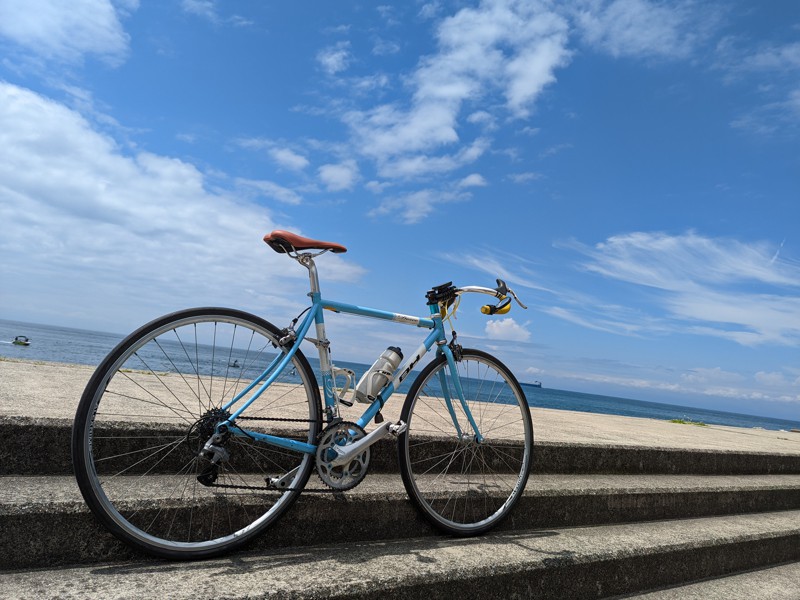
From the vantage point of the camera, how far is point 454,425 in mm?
3133

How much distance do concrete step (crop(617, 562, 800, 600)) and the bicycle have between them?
105 centimetres

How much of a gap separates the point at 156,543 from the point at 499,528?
1.83 metres

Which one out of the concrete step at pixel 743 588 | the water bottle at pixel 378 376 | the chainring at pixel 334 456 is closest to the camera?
the chainring at pixel 334 456

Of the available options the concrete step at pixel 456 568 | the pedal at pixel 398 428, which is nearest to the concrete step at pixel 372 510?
the concrete step at pixel 456 568

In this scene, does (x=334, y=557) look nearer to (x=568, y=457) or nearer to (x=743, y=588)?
(x=568, y=457)

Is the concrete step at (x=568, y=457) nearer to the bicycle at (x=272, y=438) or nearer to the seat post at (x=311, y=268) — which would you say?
the bicycle at (x=272, y=438)

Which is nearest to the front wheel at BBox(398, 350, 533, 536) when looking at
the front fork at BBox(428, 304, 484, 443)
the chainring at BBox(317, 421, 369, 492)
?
the front fork at BBox(428, 304, 484, 443)

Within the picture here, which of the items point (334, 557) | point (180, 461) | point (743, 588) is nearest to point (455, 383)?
point (334, 557)

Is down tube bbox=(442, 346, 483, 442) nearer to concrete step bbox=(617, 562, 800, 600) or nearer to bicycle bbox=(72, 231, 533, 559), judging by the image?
bicycle bbox=(72, 231, 533, 559)

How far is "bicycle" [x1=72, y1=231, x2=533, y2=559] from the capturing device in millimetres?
2078

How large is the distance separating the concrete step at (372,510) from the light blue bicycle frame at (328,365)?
1.19 feet

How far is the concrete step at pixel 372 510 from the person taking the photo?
75.2 inches

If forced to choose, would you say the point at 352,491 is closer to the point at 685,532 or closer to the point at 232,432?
the point at 232,432

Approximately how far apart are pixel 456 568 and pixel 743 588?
217 cm
